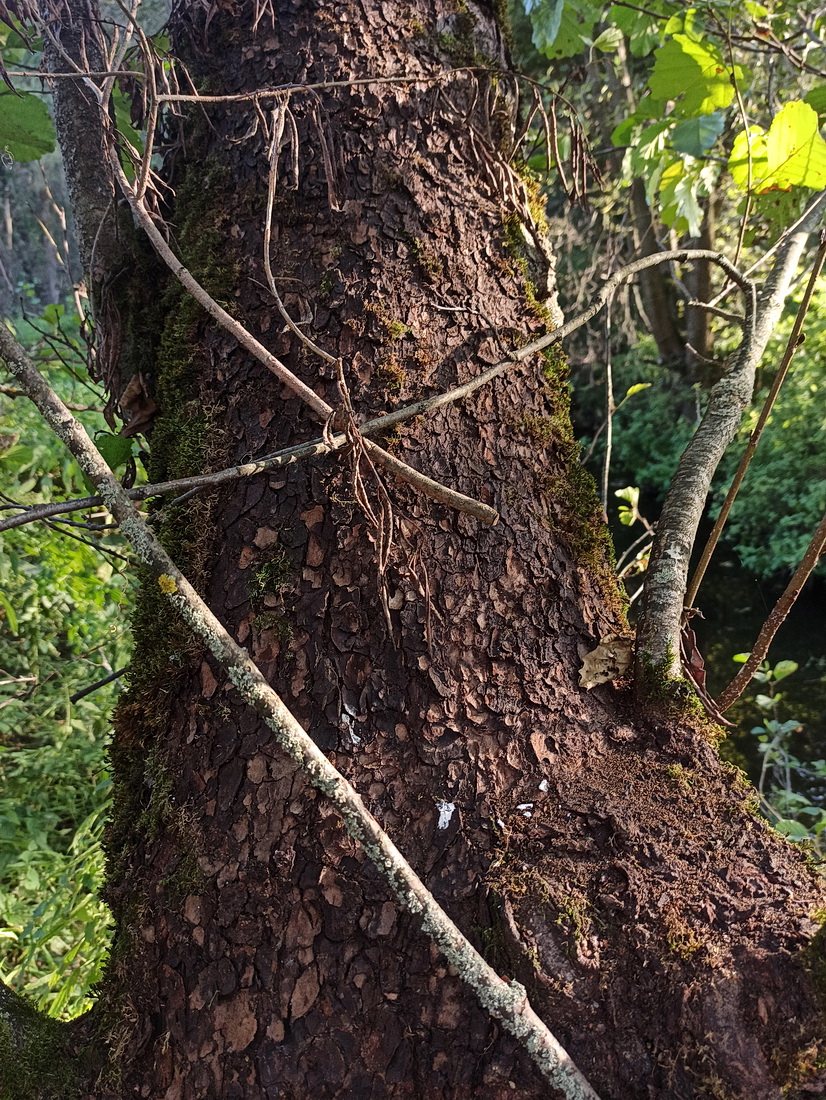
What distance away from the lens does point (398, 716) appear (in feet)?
3.05

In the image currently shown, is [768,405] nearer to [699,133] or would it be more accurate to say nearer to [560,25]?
[699,133]

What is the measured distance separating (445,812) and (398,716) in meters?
0.13

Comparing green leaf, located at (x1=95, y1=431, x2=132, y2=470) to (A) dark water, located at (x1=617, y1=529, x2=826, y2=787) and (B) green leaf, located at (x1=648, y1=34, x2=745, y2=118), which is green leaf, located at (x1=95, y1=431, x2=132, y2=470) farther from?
(A) dark water, located at (x1=617, y1=529, x2=826, y2=787)

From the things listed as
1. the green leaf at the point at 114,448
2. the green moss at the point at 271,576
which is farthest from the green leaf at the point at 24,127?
the green moss at the point at 271,576

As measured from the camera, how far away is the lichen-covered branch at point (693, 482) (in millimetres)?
1058

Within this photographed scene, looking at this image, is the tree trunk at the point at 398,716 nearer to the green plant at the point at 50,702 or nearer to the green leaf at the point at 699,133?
the green leaf at the point at 699,133

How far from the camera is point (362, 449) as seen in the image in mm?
907

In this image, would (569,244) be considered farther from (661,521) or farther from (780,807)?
(661,521)

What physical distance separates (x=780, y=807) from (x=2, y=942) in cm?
354

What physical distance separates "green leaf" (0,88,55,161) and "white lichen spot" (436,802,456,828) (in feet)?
5.12

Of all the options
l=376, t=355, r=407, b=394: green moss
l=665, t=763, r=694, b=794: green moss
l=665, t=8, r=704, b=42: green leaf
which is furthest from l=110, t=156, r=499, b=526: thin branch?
l=665, t=8, r=704, b=42: green leaf

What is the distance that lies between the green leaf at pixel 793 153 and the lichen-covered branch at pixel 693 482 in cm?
5

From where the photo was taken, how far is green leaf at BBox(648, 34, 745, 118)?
1.54 metres

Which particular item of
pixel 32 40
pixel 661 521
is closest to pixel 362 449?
pixel 661 521
